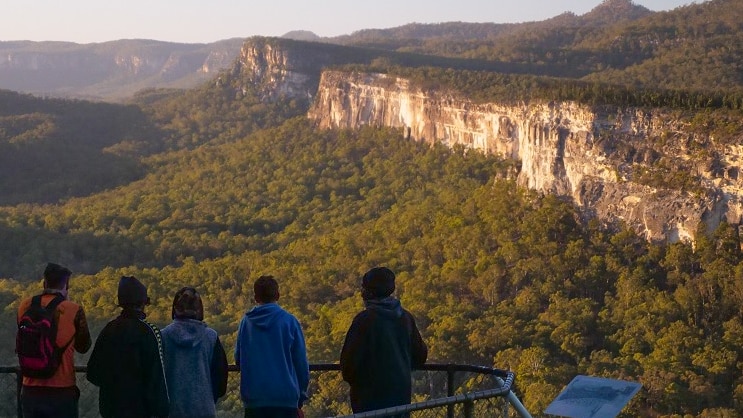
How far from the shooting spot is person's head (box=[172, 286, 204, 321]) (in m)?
5.88

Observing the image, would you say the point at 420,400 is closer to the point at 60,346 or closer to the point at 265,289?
Answer: the point at 265,289

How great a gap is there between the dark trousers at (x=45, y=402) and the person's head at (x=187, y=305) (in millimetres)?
A: 907

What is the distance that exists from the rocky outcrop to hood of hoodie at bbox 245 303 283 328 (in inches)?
845

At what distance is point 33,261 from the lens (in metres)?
37.2

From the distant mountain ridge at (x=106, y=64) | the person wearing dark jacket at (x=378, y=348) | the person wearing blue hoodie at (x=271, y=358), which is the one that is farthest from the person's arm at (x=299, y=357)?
the distant mountain ridge at (x=106, y=64)

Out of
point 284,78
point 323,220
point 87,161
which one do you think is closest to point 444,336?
point 323,220

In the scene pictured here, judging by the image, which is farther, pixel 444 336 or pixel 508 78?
pixel 508 78

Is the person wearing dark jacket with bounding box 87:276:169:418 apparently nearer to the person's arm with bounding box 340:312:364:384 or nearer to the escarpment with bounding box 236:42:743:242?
the person's arm with bounding box 340:312:364:384

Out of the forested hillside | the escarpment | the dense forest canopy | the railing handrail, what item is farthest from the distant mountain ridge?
the railing handrail

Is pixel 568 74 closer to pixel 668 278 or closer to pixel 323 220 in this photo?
pixel 323 220

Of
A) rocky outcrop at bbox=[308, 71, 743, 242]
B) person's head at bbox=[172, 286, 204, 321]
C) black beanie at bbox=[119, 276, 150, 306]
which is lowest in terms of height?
rocky outcrop at bbox=[308, 71, 743, 242]

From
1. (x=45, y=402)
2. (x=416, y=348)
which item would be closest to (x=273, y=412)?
(x=416, y=348)

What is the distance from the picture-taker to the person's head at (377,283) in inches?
238

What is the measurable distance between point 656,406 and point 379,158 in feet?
102
